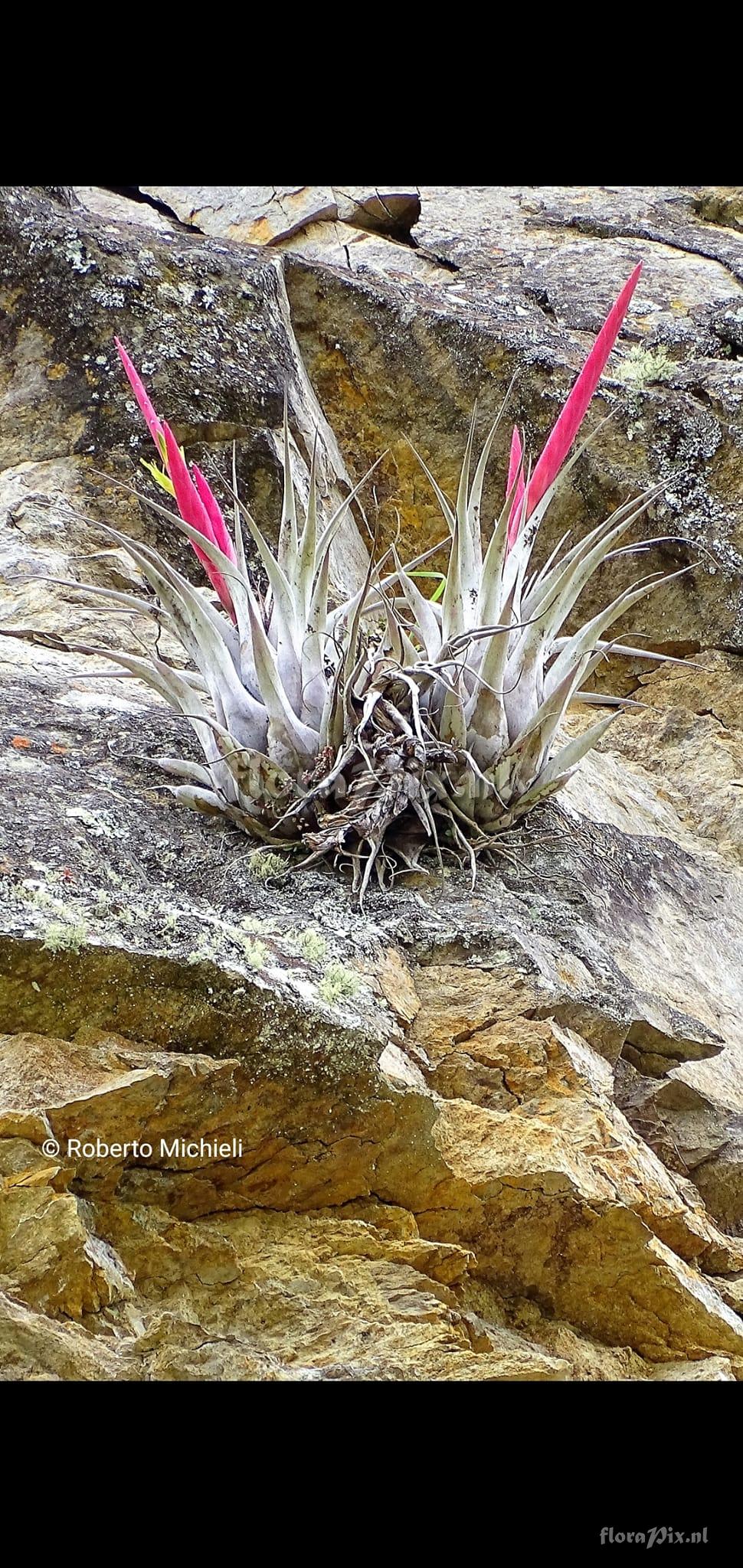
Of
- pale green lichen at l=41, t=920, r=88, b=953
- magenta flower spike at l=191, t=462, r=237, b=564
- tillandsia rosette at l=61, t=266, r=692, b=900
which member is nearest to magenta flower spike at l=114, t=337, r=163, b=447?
tillandsia rosette at l=61, t=266, r=692, b=900

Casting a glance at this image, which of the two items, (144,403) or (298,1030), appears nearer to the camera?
(298,1030)

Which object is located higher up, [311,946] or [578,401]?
[578,401]

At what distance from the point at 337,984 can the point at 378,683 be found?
0.71 m

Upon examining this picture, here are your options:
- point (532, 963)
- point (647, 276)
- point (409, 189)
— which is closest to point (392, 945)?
point (532, 963)

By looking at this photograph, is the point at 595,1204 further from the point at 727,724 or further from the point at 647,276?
the point at 647,276

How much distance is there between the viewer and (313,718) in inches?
107

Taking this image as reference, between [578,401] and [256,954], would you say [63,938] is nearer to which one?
[256,954]

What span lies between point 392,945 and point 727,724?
2.19 metres

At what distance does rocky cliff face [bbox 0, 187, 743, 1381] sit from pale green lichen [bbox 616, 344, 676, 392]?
1062 mm

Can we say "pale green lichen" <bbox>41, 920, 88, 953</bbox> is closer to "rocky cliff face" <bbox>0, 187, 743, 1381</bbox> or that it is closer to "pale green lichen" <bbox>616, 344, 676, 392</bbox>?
"rocky cliff face" <bbox>0, 187, 743, 1381</bbox>

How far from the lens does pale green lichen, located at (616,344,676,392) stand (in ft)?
16.0

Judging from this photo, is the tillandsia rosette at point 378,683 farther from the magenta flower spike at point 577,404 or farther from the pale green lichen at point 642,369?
the pale green lichen at point 642,369

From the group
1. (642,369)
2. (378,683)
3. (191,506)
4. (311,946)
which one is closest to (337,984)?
(311,946)

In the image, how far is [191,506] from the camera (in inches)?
109
